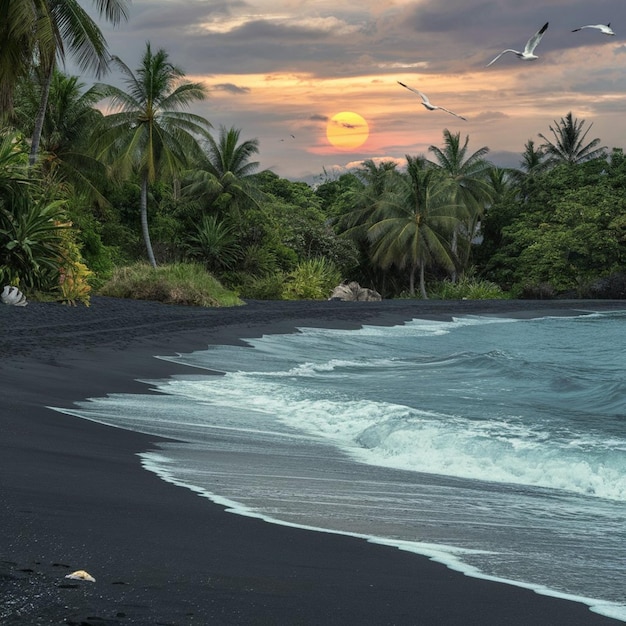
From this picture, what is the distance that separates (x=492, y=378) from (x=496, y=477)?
6045 mm

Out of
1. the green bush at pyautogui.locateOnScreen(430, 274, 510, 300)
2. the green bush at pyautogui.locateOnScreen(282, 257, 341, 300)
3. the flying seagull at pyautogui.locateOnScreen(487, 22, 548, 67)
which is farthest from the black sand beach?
the green bush at pyautogui.locateOnScreen(430, 274, 510, 300)

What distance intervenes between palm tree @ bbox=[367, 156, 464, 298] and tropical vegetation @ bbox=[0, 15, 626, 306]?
0.09 metres

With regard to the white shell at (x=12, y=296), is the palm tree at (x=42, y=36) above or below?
above

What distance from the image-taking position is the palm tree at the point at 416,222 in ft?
129

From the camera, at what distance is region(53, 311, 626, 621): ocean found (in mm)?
4020

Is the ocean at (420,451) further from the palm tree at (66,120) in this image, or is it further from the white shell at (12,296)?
the palm tree at (66,120)

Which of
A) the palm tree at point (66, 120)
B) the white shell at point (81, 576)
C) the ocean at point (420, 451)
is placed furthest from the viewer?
the palm tree at point (66, 120)

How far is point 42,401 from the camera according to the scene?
→ 24.5 ft

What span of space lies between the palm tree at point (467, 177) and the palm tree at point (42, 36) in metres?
26.4

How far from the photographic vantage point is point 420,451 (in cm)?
696

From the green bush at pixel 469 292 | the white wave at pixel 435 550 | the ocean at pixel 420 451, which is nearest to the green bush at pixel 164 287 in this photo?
the ocean at pixel 420 451

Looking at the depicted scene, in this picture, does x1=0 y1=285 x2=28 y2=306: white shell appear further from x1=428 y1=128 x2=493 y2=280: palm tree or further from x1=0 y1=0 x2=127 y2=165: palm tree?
x1=428 y1=128 x2=493 y2=280: palm tree

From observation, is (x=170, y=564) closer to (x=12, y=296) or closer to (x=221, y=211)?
(x=12, y=296)

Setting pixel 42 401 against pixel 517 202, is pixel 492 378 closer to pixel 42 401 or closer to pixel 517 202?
pixel 42 401
